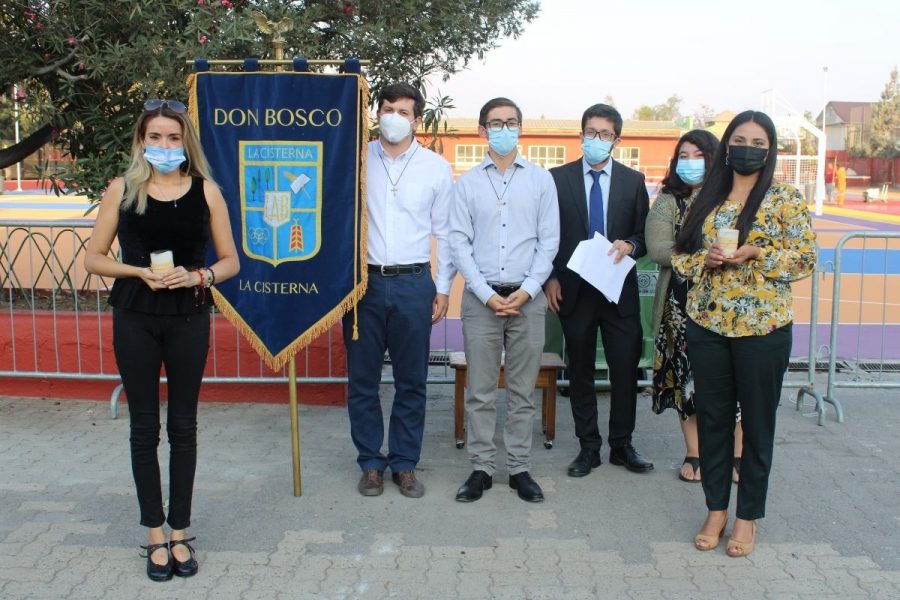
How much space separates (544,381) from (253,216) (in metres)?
2.28

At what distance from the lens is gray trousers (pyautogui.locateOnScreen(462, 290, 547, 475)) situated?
4.69 m

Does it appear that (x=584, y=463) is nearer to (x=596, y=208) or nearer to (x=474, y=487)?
(x=474, y=487)

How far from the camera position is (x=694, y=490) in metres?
4.88

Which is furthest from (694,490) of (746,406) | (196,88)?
(196,88)

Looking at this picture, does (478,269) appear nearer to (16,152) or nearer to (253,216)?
(253,216)

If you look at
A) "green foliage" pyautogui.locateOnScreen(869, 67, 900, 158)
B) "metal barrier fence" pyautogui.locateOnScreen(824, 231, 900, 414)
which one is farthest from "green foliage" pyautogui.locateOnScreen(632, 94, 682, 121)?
"metal barrier fence" pyautogui.locateOnScreen(824, 231, 900, 414)

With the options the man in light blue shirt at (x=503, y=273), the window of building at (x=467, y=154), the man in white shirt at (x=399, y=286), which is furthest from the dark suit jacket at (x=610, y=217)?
the window of building at (x=467, y=154)

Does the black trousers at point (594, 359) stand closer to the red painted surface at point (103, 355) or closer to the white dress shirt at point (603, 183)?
the white dress shirt at point (603, 183)

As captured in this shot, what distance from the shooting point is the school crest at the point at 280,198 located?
445cm

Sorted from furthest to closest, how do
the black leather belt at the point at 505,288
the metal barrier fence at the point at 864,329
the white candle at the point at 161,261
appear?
the metal barrier fence at the point at 864,329, the black leather belt at the point at 505,288, the white candle at the point at 161,261

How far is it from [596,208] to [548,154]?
3983 cm

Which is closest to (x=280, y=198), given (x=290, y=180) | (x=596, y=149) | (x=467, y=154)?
(x=290, y=180)

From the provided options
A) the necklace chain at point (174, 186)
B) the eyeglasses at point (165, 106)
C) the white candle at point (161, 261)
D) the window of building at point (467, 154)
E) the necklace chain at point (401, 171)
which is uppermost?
the window of building at point (467, 154)

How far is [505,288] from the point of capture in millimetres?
4676
